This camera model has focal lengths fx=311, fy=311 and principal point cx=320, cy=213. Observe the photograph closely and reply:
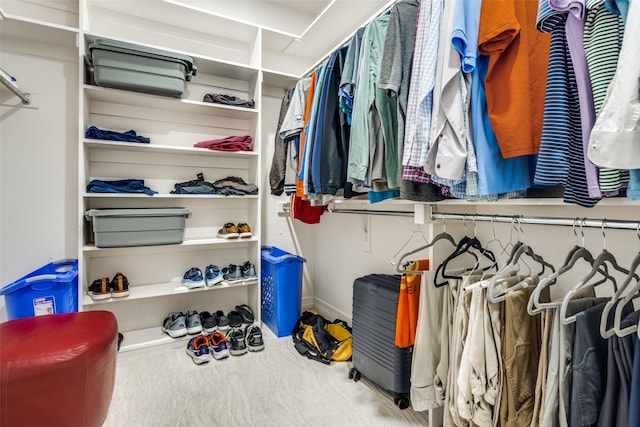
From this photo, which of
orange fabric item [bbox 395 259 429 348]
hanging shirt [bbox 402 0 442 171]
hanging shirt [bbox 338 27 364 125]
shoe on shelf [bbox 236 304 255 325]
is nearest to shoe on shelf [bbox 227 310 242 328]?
shoe on shelf [bbox 236 304 255 325]

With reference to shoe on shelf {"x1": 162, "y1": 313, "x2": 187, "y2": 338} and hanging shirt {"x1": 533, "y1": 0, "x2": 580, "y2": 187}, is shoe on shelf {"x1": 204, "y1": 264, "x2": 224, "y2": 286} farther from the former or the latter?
hanging shirt {"x1": 533, "y1": 0, "x2": 580, "y2": 187}

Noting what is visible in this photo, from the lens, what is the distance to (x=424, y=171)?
3.48 feet

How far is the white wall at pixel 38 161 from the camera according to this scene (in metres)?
1.98

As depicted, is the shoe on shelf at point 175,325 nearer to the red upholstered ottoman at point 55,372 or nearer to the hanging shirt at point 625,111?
the red upholstered ottoman at point 55,372

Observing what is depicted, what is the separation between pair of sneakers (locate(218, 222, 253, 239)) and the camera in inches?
93.0

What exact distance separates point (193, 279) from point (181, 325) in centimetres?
33

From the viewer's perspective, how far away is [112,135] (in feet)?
6.63

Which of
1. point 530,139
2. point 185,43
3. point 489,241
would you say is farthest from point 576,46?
point 185,43

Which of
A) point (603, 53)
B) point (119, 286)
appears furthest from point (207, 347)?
point (603, 53)

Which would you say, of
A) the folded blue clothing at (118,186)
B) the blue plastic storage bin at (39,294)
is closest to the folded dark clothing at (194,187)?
the folded blue clothing at (118,186)

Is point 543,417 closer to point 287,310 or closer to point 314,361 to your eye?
point 314,361

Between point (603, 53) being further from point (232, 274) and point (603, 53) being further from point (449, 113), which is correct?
point (232, 274)

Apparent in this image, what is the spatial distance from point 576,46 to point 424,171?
1.58ft

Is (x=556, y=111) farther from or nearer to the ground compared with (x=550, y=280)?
farther from the ground
